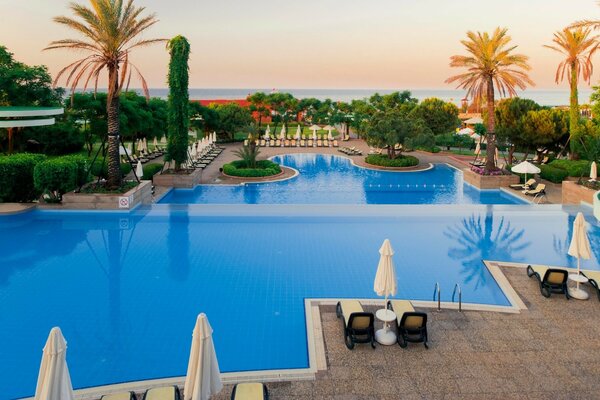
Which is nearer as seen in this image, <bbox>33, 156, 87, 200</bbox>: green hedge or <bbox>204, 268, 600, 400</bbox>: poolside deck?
<bbox>204, 268, 600, 400</bbox>: poolside deck

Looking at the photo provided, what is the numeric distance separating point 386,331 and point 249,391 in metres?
3.21

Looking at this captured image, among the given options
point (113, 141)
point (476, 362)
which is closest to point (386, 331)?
point (476, 362)

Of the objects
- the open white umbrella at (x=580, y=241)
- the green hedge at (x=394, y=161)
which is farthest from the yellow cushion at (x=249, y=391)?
the green hedge at (x=394, y=161)

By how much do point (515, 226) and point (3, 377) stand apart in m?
16.6

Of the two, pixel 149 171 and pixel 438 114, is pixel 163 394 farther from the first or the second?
pixel 438 114

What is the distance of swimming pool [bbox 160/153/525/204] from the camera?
23.1 m

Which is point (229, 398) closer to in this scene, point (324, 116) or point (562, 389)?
point (562, 389)

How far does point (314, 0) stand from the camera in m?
42.0

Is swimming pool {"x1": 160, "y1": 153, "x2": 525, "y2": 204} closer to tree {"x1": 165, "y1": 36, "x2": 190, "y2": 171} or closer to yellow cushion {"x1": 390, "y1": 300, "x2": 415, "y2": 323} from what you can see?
tree {"x1": 165, "y1": 36, "x2": 190, "y2": 171}

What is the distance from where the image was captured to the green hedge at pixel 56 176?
19.1m

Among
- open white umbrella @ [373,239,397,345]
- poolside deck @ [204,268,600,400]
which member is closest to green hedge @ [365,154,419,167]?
poolside deck @ [204,268,600,400]

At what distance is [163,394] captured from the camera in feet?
23.1

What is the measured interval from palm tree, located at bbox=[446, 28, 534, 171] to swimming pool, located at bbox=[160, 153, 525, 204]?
332 centimetres

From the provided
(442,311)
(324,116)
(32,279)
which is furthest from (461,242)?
(324,116)
